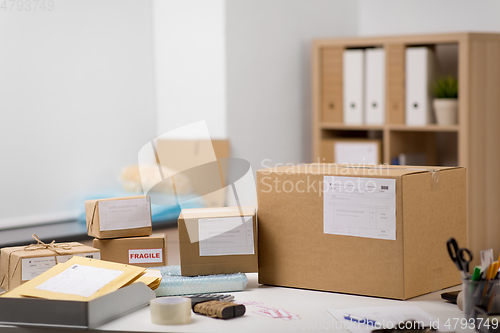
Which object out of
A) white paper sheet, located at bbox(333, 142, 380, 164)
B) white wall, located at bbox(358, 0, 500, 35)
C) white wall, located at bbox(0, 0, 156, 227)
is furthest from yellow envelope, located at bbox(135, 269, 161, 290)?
white wall, located at bbox(358, 0, 500, 35)

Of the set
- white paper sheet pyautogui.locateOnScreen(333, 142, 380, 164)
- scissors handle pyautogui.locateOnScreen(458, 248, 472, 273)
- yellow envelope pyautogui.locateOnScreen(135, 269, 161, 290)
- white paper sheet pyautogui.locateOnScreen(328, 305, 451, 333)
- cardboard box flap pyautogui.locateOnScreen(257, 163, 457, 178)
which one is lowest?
white paper sheet pyautogui.locateOnScreen(328, 305, 451, 333)

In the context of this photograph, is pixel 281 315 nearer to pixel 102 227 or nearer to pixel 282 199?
pixel 282 199

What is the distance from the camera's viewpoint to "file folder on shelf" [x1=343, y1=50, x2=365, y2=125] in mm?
2818

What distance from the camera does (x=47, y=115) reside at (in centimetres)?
237

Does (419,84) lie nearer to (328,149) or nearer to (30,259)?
(328,149)

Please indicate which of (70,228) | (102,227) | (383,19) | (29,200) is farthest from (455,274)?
(383,19)

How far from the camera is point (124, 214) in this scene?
4.54 feet

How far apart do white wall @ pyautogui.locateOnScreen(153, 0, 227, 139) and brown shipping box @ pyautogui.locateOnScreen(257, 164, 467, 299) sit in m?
1.42

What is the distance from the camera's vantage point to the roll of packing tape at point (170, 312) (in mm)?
1019

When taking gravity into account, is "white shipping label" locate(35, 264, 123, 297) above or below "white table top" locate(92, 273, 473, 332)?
above

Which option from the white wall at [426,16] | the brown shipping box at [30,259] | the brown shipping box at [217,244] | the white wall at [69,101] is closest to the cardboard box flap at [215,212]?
the brown shipping box at [217,244]

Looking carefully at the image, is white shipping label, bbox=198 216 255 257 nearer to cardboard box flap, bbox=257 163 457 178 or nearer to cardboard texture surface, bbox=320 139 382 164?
cardboard box flap, bbox=257 163 457 178

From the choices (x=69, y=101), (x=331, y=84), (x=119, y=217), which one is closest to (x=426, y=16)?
(x=331, y=84)

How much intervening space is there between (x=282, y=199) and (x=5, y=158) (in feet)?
4.86
